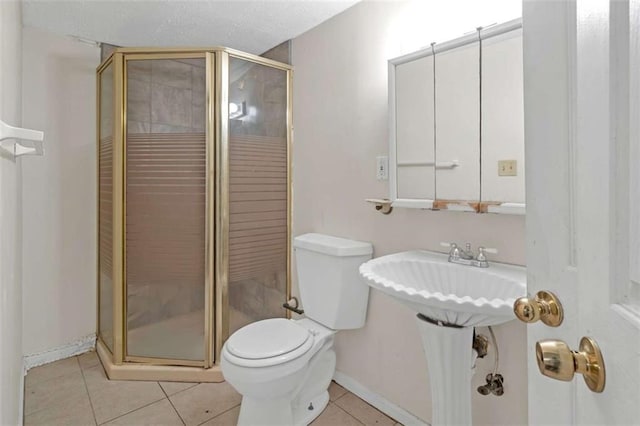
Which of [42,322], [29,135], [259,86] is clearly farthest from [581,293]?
[42,322]

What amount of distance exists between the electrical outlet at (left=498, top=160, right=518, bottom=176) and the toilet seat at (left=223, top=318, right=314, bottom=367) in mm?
1123

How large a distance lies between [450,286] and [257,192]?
1.38 meters

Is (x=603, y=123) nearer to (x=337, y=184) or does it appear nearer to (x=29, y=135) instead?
(x=29, y=135)

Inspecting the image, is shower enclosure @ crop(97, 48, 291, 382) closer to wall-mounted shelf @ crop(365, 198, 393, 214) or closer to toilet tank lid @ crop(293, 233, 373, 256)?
toilet tank lid @ crop(293, 233, 373, 256)

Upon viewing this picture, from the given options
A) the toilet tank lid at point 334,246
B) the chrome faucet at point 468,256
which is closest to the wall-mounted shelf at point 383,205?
the toilet tank lid at point 334,246

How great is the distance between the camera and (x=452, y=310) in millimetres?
1028

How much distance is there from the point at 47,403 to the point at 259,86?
2.21 m

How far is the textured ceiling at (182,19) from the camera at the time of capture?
1.94 meters

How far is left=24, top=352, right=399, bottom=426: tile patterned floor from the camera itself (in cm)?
174

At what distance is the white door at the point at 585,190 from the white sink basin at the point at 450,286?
Result: 35cm

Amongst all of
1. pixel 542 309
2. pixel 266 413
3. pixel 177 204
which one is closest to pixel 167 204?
pixel 177 204

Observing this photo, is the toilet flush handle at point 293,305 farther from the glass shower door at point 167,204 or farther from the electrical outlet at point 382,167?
the electrical outlet at point 382,167

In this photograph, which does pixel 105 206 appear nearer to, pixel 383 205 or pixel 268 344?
pixel 268 344

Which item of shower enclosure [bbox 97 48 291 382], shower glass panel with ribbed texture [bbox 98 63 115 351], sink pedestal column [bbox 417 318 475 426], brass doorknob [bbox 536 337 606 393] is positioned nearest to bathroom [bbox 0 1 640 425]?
shower glass panel with ribbed texture [bbox 98 63 115 351]
